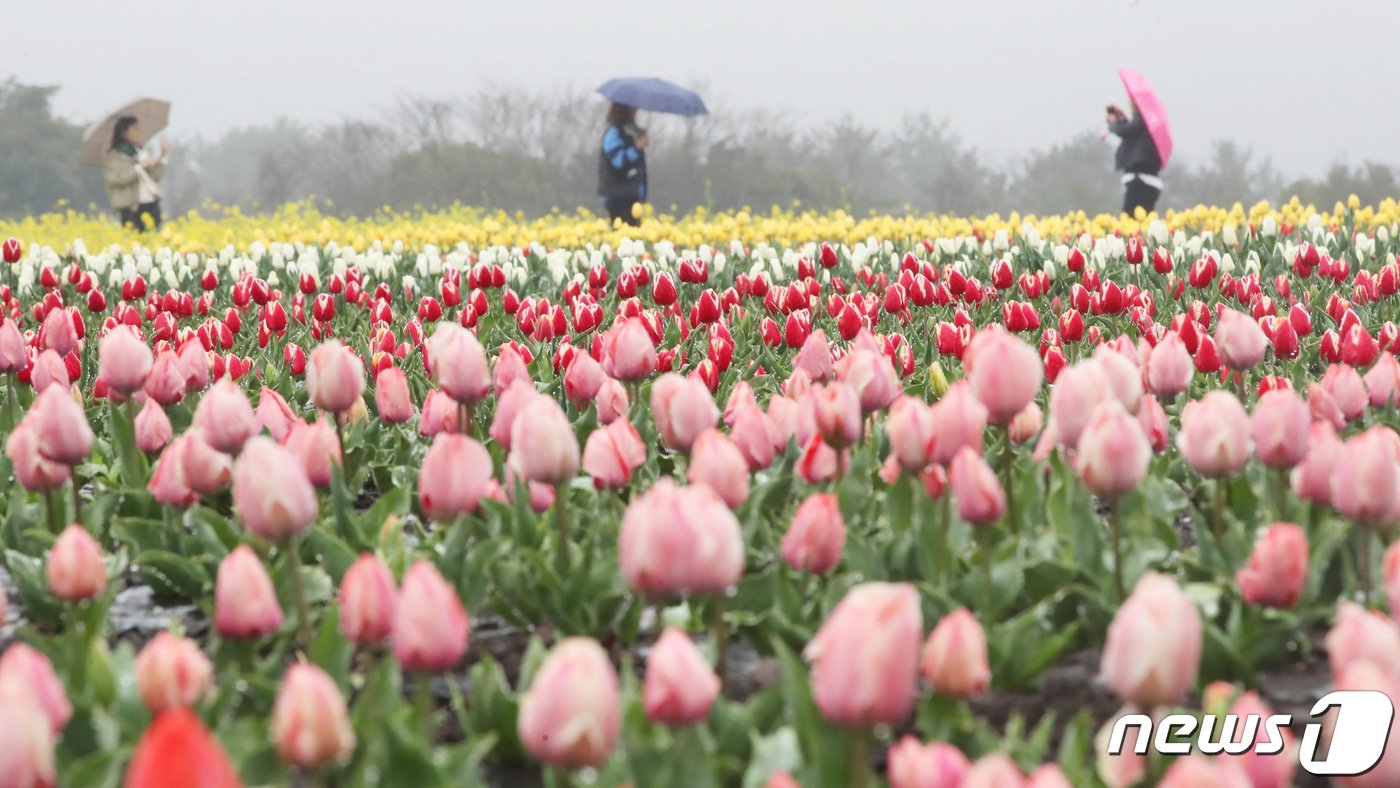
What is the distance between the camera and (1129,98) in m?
18.0

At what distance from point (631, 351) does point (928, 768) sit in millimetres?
2096

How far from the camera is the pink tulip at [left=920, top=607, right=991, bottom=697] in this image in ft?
5.52

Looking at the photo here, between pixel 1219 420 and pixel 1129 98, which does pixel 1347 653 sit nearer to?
pixel 1219 420

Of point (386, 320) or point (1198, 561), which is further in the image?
point (386, 320)

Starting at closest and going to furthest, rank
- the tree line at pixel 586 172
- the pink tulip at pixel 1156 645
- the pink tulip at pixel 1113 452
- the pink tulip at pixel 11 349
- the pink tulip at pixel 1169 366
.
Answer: the pink tulip at pixel 1156 645, the pink tulip at pixel 1113 452, the pink tulip at pixel 1169 366, the pink tulip at pixel 11 349, the tree line at pixel 586 172

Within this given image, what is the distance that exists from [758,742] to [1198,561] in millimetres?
1101

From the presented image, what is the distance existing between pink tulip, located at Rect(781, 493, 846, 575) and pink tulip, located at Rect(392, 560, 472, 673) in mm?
680

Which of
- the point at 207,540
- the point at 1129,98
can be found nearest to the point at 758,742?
the point at 207,540

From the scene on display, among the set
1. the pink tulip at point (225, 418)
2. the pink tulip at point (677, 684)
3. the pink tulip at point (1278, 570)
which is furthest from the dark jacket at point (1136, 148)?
the pink tulip at point (677, 684)

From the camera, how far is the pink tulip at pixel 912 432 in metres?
2.43

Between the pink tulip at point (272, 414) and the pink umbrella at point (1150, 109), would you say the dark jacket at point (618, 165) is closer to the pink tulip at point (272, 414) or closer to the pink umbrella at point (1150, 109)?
the pink umbrella at point (1150, 109)

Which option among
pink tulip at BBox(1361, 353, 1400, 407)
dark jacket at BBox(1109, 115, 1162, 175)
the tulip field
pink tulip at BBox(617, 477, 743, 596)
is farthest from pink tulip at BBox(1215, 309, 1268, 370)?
dark jacket at BBox(1109, 115, 1162, 175)

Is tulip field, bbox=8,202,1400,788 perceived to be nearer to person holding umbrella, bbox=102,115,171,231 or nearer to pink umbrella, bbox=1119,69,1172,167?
pink umbrella, bbox=1119,69,1172,167

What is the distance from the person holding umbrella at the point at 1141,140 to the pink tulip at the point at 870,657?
56.5 ft
